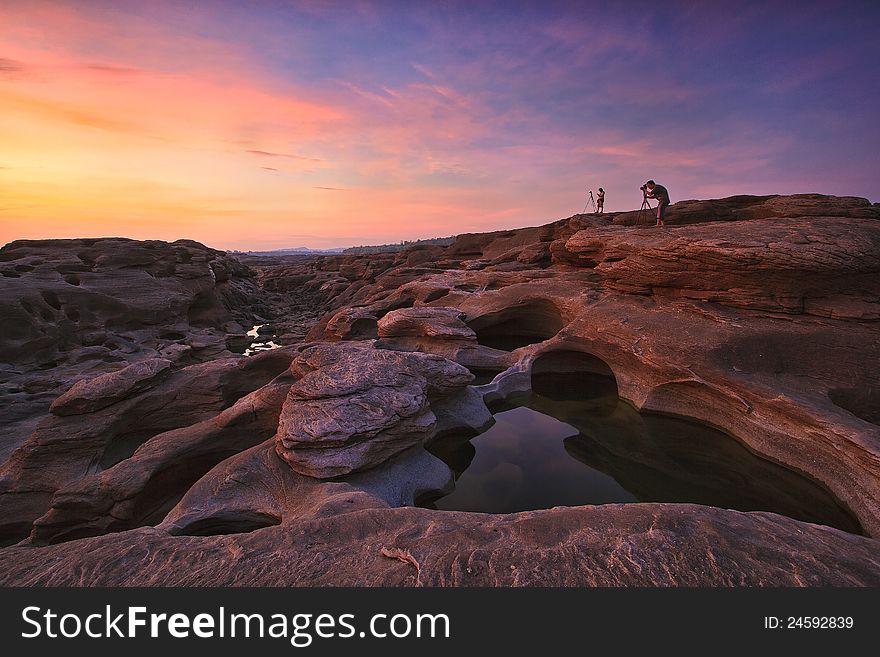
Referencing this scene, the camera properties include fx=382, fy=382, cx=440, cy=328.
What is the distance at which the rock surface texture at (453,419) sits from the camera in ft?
13.4

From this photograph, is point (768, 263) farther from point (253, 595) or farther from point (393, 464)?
point (253, 595)

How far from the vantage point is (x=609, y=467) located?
984 centimetres

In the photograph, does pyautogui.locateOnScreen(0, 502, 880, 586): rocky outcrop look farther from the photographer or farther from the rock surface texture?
the photographer

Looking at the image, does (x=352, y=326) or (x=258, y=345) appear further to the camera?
(x=258, y=345)

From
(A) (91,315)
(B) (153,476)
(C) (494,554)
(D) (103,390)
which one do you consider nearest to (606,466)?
(C) (494,554)

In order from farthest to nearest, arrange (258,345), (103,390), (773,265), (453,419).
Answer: (258,345) < (453,419) < (773,265) < (103,390)

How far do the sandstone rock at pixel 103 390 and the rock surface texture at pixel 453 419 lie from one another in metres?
0.06

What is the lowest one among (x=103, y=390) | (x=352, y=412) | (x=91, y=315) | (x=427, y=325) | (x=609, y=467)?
(x=609, y=467)

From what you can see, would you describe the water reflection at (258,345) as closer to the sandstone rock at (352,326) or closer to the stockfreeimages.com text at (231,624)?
the sandstone rock at (352,326)

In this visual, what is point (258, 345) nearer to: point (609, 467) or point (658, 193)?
point (609, 467)

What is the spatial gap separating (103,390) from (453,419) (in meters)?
9.24

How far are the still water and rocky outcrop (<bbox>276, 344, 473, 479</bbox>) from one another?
177cm

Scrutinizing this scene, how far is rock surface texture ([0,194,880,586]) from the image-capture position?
4094mm

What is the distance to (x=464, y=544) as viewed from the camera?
423 cm
